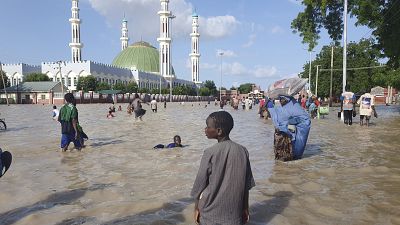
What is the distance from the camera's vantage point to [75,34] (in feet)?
317

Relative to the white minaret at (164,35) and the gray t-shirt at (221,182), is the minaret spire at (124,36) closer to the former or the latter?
the white minaret at (164,35)

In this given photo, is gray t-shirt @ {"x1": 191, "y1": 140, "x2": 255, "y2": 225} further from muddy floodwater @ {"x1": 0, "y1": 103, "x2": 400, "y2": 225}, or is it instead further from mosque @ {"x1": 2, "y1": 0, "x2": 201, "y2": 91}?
mosque @ {"x1": 2, "y1": 0, "x2": 201, "y2": 91}

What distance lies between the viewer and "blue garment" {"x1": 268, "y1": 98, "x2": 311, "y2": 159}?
316 inches

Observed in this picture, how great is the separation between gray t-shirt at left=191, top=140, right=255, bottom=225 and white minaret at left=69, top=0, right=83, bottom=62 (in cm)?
9804

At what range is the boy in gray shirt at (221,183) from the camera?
3184 millimetres

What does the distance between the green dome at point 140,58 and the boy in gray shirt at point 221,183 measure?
120m

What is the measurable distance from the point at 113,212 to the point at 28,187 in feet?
6.92

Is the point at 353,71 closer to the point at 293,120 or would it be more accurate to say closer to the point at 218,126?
the point at 293,120

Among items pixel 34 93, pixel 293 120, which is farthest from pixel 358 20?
pixel 34 93

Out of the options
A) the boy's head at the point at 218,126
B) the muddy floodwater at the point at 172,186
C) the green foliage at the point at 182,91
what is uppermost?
the green foliage at the point at 182,91

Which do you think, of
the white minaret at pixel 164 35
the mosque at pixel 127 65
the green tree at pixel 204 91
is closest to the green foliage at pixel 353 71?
the mosque at pixel 127 65

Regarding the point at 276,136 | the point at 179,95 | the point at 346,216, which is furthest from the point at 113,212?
the point at 179,95

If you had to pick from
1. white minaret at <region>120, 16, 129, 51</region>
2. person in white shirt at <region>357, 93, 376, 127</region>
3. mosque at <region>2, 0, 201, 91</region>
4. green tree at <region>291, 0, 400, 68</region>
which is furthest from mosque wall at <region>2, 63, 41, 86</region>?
person in white shirt at <region>357, 93, 376, 127</region>

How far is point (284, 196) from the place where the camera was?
5730 millimetres
